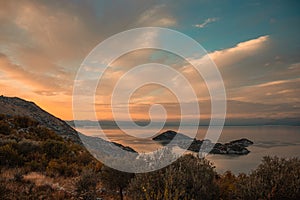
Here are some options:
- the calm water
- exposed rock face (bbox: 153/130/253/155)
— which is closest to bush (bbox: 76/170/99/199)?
the calm water

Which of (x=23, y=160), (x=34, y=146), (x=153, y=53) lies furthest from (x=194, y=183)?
(x=34, y=146)

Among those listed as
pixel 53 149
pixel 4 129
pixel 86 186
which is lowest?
pixel 86 186

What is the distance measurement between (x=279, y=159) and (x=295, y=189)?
0.91 meters

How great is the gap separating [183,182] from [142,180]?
1.07 meters

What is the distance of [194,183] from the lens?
5801 mm

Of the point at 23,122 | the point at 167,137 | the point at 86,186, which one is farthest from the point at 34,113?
the point at 86,186

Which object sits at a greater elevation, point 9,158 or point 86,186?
point 9,158

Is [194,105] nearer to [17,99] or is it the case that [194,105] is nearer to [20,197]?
[20,197]

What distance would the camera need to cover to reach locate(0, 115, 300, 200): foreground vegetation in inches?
214

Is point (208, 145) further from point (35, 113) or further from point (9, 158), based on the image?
point (35, 113)

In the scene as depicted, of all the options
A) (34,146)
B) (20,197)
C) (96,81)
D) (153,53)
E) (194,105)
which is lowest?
(20,197)

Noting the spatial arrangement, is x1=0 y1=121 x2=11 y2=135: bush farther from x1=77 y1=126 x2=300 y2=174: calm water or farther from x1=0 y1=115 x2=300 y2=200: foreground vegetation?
x1=77 y1=126 x2=300 y2=174: calm water

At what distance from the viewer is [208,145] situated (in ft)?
34.9

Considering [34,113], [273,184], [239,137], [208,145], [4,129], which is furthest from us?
[34,113]
